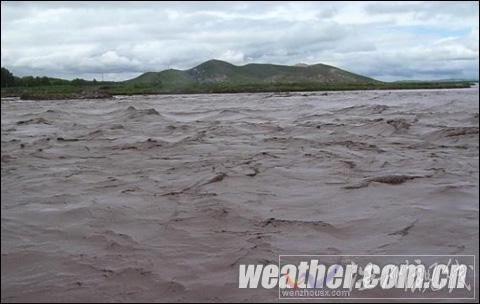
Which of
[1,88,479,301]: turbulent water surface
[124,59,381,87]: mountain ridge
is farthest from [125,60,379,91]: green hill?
[1,88,479,301]: turbulent water surface

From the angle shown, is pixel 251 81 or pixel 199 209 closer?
pixel 199 209

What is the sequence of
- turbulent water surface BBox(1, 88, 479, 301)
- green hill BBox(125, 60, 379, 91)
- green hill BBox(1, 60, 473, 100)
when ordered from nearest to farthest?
turbulent water surface BBox(1, 88, 479, 301) < green hill BBox(1, 60, 473, 100) < green hill BBox(125, 60, 379, 91)

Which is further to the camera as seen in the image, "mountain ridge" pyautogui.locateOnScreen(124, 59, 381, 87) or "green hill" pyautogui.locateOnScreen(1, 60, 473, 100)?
"mountain ridge" pyautogui.locateOnScreen(124, 59, 381, 87)

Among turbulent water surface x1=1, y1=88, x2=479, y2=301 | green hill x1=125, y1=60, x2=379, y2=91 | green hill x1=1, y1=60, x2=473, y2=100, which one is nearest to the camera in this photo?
turbulent water surface x1=1, y1=88, x2=479, y2=301

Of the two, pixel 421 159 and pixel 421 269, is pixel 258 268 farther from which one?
pixel 421 159

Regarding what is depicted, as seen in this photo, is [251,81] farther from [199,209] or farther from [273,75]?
[199,209]

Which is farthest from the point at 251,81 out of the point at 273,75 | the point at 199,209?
the point at 199,209

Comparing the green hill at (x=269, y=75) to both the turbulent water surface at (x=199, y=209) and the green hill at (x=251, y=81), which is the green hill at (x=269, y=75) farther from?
the turbulent water surface at (x=199, y=209)

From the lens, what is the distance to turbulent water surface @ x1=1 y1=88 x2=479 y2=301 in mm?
3684

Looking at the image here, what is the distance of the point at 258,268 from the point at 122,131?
27.0ft

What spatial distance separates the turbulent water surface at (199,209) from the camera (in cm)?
368

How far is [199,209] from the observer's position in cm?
549

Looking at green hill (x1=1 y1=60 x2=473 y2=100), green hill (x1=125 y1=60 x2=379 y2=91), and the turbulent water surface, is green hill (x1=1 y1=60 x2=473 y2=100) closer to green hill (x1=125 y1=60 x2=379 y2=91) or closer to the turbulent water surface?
green hill (x1=125 y1=60 x2=379 y2=91)

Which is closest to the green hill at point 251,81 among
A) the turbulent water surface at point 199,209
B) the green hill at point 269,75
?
the green hill at point 269,75
